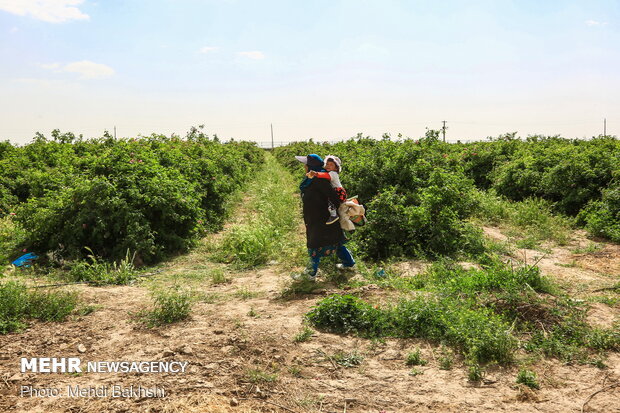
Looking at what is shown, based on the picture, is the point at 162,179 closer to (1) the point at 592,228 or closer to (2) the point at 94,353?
(2) the point at 94,353

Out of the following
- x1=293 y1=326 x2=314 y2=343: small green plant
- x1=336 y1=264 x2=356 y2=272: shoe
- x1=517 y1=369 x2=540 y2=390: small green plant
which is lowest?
x1=517 y1=369 x2=540 y2=390: small green plant

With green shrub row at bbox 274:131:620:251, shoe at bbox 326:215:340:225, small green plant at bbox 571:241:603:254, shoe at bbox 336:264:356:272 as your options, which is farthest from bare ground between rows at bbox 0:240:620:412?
small green plant at bbox 571:241:603:254

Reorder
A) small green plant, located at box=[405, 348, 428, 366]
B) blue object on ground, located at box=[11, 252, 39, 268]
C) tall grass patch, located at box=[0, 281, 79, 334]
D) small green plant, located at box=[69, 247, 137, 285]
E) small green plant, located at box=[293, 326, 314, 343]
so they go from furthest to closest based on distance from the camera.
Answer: blue object on ground, located at box=[11, 252, 39, 268] < small green plant, located at box=[69, 247, 137, 285] < tall grass patch, located at box=[0, 281, 79, 334] < small green plant, located at box=[293, 326, 314, 343] < small green plant, located at box=[405, 348, 428, 366]

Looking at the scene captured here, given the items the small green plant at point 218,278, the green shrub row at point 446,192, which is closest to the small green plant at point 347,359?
the small green plant at point 218,278

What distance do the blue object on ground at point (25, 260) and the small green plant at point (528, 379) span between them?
715cm

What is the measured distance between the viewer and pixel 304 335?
14.2 ft

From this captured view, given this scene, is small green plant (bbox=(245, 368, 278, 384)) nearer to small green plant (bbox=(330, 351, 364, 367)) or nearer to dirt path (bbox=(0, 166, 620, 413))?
dirt path (bbox=(0, 166, 620, 413))

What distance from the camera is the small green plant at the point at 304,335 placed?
14.0ft

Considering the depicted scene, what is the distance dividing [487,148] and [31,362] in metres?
16.8

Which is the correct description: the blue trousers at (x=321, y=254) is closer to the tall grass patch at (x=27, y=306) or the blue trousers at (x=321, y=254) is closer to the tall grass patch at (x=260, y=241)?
the tall grass patch at (x=260, y=241)

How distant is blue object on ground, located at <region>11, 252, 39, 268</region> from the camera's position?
704 cm

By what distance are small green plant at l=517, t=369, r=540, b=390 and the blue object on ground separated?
7145 millimetres

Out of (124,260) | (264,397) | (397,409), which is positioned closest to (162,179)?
(124,260)

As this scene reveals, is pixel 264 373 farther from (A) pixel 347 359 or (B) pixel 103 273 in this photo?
(B) pixel 103 273
